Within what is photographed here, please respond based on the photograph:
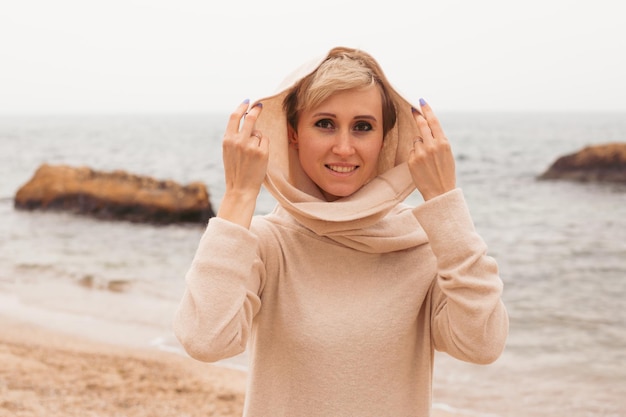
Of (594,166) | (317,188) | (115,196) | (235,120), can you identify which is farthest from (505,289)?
(594,166)

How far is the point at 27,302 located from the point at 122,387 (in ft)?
13.2

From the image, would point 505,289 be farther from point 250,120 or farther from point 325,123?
point 250,120

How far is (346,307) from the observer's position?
77.1 inches

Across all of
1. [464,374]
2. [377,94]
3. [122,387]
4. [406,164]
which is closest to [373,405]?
[406,164]

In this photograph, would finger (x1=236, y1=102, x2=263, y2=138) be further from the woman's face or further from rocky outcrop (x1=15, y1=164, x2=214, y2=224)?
rocky outcrop (x1=15, y1=164, x2=214, y2=224)

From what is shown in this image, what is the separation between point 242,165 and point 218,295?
38 centimetres

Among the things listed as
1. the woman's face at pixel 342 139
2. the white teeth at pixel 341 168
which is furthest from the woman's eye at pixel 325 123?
the white teeth at pixel 341 168

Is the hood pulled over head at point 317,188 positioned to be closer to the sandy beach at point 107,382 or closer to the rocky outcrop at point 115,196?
the sandy beach at point 107,382

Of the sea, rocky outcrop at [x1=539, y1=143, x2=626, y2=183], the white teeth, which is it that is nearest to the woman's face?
the white teeth

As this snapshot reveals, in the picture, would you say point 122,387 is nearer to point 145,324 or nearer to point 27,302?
point 145,324

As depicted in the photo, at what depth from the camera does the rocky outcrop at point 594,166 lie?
27281 mm

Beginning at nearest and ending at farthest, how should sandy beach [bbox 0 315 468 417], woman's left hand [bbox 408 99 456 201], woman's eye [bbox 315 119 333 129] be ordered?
woman's left hand [bbox 408 99 456 201] → woman's eye [bbox 315 119 333 129] → sandy beach [bbox 0 315 468 417]

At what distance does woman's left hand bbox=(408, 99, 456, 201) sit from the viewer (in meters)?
1.89

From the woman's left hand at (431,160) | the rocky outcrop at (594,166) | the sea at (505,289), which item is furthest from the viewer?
the rocky outcrop at (594,166)
